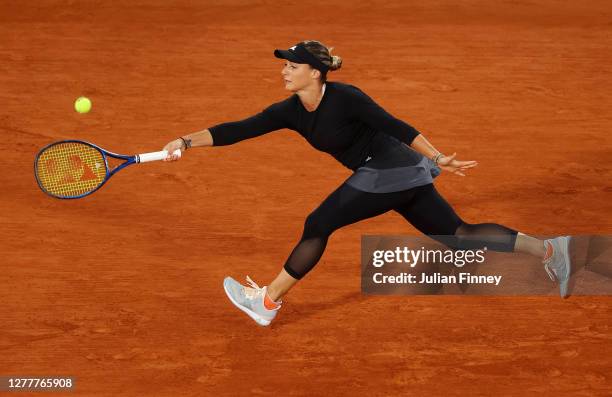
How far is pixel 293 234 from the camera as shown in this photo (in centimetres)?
750

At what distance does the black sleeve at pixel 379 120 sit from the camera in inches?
233

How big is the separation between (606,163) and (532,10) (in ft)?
10.7

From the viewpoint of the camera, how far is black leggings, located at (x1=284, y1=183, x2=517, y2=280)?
6.08 meters

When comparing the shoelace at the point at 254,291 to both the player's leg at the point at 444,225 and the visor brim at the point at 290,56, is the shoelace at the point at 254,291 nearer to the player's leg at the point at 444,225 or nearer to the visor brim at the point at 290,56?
the player's leg at the point at 444,225

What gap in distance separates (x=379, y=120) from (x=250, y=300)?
1.42 meters

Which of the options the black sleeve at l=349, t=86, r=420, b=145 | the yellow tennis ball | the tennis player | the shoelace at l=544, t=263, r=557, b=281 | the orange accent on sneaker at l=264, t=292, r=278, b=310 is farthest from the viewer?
the yellow tennis ball

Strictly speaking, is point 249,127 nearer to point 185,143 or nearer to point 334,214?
point 185,143

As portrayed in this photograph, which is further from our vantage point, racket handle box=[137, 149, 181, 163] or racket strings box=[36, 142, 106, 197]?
racket strings box=[36, 142, 106, 197]

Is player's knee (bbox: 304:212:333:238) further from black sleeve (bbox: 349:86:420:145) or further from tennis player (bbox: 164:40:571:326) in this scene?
black sleeve (bbox: 349:86:420:145)

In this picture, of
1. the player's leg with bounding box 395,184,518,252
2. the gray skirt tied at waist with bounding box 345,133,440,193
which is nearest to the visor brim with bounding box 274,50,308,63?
the gray skirt tied at waist with bounding box 345,133,440,193

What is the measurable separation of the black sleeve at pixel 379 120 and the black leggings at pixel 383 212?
0.39m

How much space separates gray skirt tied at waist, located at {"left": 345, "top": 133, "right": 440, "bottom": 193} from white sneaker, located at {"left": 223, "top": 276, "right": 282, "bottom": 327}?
3.08 feet

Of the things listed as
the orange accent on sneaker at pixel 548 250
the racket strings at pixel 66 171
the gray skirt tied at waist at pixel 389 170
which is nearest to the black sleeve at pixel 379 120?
the gray skirt tied at waist at pixel 389 170

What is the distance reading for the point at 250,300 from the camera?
255 inches
